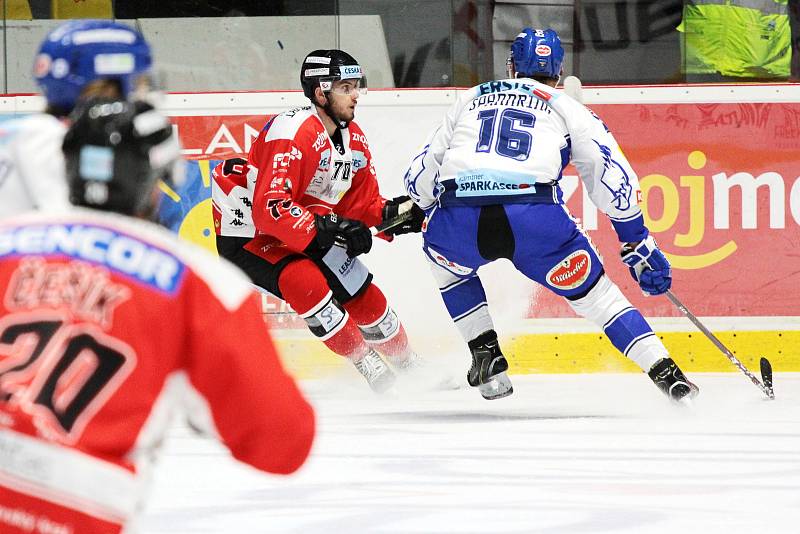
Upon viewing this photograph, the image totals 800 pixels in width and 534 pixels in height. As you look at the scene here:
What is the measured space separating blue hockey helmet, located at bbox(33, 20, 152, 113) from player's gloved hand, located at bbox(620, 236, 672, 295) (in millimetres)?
3148

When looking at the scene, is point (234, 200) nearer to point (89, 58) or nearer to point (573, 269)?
point (573, 269)

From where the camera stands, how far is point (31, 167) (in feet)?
4.49

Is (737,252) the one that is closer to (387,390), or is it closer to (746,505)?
(387,390)

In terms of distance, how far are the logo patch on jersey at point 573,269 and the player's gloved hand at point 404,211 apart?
39.0 inches

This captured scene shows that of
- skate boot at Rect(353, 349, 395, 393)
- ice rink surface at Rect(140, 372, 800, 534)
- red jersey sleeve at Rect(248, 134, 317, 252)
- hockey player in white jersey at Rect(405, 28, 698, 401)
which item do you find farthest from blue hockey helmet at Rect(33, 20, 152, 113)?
skate boot at Rect(353, 349, 395, 393)

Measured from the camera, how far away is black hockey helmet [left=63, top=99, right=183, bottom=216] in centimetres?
112

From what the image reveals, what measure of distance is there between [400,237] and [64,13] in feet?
5.31

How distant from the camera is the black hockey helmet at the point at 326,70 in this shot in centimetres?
500

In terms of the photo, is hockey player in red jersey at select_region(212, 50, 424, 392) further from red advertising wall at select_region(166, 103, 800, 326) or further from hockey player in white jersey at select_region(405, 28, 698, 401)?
red advertising wall at select_region(166, 103, 800, 326)

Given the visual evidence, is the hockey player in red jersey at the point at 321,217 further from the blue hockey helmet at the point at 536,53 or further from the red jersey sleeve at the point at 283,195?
the blue hockey helmet at the point at 536,53

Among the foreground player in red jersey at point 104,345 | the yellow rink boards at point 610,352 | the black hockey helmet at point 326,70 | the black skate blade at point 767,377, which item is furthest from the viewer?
the yellow rink boards at point 610,352

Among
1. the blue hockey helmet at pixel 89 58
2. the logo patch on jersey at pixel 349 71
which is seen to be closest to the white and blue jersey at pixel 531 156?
the logo patch on jersey at pixel 349 71

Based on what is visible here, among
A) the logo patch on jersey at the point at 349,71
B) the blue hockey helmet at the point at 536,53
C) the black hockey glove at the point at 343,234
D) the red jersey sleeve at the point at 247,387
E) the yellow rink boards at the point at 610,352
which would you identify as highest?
the red jersey sleeve at the point at 247,387

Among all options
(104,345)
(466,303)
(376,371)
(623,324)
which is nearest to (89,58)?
(104,345)
